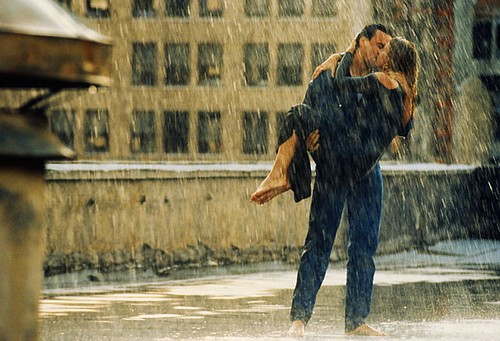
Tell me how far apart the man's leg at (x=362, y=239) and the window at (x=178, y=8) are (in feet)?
178

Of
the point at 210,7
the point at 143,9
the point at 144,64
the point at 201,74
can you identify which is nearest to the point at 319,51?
the point at 210,7

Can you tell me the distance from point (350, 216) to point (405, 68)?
3.04ft

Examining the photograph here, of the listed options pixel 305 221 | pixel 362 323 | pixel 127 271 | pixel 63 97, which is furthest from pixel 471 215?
pixel 63 97

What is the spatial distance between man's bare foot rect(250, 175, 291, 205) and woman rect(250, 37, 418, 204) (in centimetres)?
9

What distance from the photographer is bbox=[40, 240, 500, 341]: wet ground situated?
385 inches

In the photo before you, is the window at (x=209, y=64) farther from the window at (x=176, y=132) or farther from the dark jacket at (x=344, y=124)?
the dark jacket at (x=344, y=124)

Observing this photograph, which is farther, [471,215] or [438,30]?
[438,30]

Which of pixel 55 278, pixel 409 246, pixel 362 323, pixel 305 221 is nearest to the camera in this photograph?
pixel 362 323

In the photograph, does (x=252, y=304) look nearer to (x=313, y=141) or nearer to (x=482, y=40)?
(x=313, y=141)

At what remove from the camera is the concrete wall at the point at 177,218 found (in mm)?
16328

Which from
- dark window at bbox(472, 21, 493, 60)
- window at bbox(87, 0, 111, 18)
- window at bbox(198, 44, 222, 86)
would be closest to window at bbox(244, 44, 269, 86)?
window at bbox(198, 44, 222, 86)

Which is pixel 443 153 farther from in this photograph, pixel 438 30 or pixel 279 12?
pixel 279 12

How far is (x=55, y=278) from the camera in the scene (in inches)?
604

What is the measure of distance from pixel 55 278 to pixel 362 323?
263 inches
